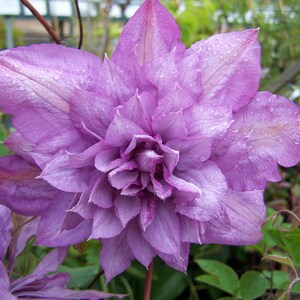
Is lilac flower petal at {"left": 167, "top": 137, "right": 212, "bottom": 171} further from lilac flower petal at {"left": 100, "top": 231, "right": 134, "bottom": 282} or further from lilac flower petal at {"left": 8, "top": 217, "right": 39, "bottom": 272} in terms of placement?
lilac flower petal at {"left": 8, "top": 217, "right": 39, "bottom": 272}

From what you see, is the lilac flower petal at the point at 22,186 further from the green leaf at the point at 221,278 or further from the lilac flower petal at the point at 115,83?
the green leaf at the point at 221,278

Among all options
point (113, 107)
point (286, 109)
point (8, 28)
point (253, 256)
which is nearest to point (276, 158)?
point (286, 109)

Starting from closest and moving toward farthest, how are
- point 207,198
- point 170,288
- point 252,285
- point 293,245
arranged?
point 207,198
point 293,245
point 252,285
point 170,288

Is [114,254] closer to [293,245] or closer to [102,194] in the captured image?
[102,194]

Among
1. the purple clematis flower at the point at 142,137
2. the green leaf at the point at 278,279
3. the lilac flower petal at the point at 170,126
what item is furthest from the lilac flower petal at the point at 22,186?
the green leaf at the point at 278,279

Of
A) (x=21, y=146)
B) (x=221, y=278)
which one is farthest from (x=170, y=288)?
(x=21, y=146)

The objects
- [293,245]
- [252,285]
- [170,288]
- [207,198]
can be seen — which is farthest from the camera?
[170,288]
